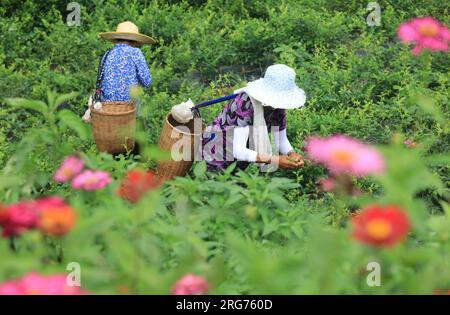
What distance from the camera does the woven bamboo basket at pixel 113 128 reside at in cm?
418

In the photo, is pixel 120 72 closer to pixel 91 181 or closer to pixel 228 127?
pixel 228 127

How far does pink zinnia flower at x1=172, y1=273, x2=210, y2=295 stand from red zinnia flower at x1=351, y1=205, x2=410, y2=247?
540 mm

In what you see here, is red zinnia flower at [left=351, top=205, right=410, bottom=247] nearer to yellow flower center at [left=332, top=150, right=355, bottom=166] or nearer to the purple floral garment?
yellow flower center at [left=332, top=150, right=355, bottom=166]

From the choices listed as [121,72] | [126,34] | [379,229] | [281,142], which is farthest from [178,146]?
[379,229]

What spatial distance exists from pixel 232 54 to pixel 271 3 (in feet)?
4.33

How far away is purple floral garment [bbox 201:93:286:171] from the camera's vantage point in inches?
148

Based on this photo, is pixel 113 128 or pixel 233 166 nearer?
pixel 233 166

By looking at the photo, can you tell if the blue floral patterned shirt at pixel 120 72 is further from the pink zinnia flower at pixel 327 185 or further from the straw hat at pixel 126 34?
the pink zinnia flower at pixel 327 185

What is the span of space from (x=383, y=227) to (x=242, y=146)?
2181 millimetres

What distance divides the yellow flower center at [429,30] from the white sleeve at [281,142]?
59.9 inches

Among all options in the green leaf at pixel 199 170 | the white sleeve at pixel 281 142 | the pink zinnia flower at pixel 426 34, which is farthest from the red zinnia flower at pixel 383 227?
the white sleeve at pixel 281 142

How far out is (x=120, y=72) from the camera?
15.0 ft

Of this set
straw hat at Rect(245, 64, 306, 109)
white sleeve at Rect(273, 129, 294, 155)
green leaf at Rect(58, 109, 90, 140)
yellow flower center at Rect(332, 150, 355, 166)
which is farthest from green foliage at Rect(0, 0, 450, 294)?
straw hat at Rect(245, 64, 306, 109)
